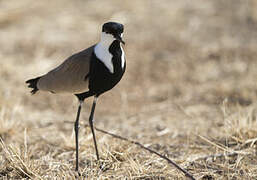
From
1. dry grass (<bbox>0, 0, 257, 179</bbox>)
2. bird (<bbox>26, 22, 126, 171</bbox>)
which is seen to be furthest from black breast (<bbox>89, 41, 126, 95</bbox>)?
dry grass (<bbox>0, 0, 257, 179</bbox>)

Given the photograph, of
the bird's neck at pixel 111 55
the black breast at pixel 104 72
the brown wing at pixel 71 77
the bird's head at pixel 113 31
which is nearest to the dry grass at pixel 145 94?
the brown wing at pixel 71 77

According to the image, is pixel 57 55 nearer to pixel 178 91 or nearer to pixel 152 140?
pixel 178 91

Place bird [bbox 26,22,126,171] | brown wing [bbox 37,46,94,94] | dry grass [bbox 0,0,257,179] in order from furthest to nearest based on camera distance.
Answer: dry grass [bbox 0,0,257,179]
brown wing [bbox 37,46,94,94]
bird [bbox 26,22,126,171]

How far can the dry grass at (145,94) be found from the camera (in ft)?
11.1

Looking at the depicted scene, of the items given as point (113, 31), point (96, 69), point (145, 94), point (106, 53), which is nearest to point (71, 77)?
point (96, 69)

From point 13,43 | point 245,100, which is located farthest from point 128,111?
point 13,43

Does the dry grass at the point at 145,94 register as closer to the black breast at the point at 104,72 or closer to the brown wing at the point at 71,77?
the brown wing at the point at 71,77

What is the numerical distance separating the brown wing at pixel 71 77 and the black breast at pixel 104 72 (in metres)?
0.07

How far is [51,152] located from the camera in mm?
3861

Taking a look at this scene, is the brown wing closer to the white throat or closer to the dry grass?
the white throat

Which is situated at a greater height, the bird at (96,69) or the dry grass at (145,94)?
the bird at (96,69)

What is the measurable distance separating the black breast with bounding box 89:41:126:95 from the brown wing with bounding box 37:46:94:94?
71mm

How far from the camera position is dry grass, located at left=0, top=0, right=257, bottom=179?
3396mm

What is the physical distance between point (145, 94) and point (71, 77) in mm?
2637
